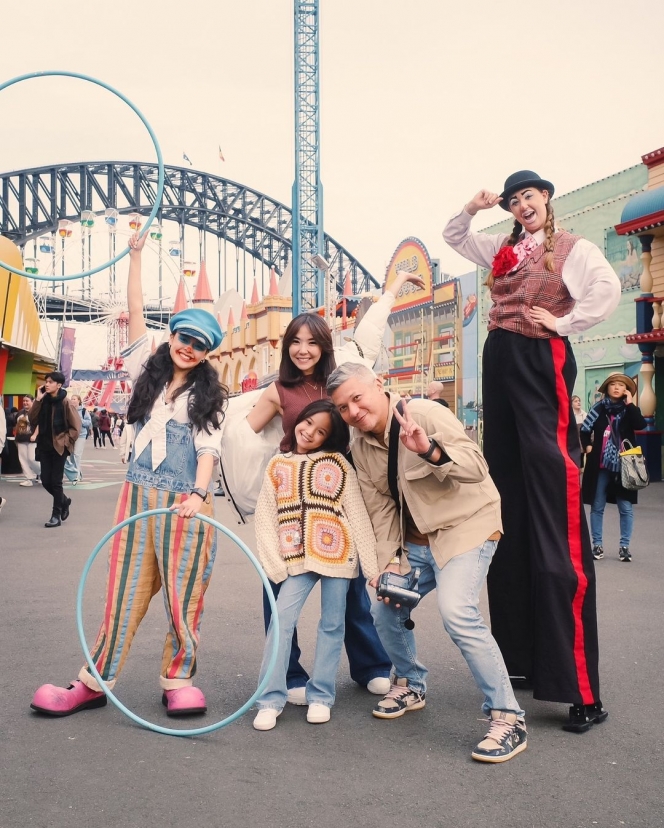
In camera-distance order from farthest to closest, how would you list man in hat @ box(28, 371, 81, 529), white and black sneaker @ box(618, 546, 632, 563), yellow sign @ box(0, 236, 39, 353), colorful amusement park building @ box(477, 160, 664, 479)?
colorful amusement park building @ box(477, 160, 664, 479) < yellow sign @ box(0, 236, 39, 353) < man in hat @ box(28, 371, 81, 529) < white and black sneaker @ box(618, 546, 632, 563)

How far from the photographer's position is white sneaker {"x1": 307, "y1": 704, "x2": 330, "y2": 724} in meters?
3.65

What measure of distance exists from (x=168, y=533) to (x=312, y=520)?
61 centimetres

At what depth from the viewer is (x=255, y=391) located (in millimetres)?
4105

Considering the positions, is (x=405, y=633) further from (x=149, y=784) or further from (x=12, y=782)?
(x=12, y=782)

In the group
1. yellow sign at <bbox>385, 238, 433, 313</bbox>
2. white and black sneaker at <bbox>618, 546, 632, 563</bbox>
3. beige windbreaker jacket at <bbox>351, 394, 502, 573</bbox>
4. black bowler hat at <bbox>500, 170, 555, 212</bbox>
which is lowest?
white and black sneaker at <bbox>618, 546, 632, 563</bbox>

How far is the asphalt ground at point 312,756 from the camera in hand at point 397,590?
0.55 metres

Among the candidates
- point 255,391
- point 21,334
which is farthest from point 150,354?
point 21,334

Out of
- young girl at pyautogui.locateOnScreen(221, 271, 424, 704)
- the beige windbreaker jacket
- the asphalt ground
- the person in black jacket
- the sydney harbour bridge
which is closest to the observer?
the asphalt ground

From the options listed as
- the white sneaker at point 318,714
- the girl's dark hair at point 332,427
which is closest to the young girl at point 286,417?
the girl's dark hair at point 332,427

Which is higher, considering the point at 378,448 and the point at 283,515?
the point at 378,448

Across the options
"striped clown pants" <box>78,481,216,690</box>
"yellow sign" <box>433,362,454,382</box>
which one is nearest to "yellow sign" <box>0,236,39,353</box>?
"striped clown pants" <box>78,481,216,690</box>

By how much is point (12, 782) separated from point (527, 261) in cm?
280

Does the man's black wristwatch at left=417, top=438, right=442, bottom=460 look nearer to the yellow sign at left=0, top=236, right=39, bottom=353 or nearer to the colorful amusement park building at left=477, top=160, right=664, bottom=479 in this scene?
the yellow sign at left=0, top=236, right=39, bottom=353

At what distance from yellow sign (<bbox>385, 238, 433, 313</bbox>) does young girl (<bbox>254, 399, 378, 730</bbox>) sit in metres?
28.2
